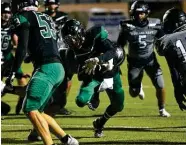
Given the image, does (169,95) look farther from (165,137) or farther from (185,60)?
(185,60)

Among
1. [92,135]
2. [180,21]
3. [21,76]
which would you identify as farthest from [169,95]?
[180,21]

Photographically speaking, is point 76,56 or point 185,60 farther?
point 76,56

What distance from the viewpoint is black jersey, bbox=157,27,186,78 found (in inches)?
254

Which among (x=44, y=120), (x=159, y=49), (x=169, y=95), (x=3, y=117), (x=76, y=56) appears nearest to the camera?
(x=44, y=120)

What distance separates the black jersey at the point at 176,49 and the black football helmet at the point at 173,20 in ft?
0.47

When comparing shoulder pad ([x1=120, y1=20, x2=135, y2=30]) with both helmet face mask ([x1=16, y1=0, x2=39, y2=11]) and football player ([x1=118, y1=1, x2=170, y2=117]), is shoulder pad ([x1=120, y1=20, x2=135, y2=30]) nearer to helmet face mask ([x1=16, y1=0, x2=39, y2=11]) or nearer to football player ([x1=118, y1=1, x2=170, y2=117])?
football player ([x1=118, y1=1, x2=170, y2=117])

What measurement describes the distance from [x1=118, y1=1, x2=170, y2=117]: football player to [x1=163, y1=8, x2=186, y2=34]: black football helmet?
8.36ft

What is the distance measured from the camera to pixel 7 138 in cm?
737

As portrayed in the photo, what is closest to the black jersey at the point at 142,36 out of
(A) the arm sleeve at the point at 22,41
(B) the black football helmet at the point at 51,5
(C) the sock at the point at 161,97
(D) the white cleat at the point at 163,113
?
(C) the sock at the point at 161,97

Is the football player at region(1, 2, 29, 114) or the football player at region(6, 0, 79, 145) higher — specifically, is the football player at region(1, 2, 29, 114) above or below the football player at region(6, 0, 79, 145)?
below

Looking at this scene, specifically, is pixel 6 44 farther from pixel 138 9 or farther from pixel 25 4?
pixel 25 4

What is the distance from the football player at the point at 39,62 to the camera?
19.9 ft

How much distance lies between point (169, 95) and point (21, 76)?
377 centimetres

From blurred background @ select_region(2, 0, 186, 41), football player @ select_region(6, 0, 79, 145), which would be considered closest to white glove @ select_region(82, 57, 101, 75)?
football player @ select_region(6, 0, 79, 145)
